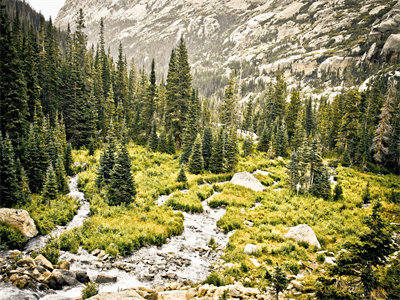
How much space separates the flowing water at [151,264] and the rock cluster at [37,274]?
348mm

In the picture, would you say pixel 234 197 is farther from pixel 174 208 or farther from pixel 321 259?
pixel 321 259

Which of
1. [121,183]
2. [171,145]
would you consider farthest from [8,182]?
[171,145]

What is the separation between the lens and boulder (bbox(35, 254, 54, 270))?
960 cm

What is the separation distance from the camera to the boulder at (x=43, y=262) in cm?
960

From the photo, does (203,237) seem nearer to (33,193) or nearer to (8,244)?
(8,244)

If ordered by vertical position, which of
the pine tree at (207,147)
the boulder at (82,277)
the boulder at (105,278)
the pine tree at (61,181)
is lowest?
the boulder at (105,278)

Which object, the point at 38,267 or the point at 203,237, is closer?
the point at 38,267

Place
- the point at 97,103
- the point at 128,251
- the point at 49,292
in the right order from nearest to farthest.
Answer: the point at 49,292
the point at 128,251
the point at 97,103

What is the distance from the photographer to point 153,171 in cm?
3134

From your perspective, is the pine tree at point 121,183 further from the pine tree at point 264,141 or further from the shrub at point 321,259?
the pine tree at point 264,141

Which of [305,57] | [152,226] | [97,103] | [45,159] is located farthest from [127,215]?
[305,57]

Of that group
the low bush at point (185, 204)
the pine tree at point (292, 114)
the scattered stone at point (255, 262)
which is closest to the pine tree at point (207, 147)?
the low bush at point (185, 204)

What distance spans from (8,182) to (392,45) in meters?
184

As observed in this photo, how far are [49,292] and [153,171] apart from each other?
23437 millimetres
